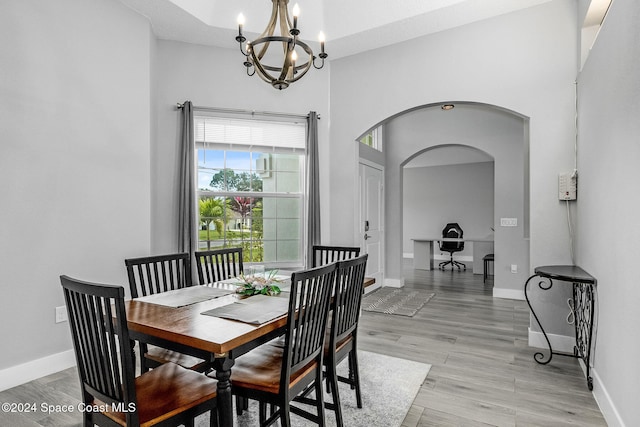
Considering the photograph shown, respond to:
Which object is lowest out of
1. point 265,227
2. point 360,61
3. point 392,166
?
point 265,227

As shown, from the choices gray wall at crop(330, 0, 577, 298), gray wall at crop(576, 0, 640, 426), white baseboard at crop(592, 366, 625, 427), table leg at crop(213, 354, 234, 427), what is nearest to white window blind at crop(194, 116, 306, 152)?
gray wall at crop(330, 0, 577, 298)

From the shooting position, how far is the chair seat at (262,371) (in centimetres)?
164

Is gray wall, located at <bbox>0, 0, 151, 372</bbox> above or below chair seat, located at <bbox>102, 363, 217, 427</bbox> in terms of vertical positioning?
above

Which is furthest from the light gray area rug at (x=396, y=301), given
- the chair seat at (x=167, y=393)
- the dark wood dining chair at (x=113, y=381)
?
the dark wood dining chair at (x=113, y=381)

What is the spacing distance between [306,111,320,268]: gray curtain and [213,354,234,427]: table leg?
2.80 meters

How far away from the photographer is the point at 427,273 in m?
7.70

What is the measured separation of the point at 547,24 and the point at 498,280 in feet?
11.8

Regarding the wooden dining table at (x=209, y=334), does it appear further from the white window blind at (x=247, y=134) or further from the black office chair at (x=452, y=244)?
the black office chair at (x=452, y=244)

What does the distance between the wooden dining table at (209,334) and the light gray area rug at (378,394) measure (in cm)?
79

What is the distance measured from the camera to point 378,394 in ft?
8.13

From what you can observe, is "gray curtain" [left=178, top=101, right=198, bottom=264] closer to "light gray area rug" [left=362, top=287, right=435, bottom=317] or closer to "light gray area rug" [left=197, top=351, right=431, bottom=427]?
"light gray area rug" [left=197, top=351, right=431, bottom=427]

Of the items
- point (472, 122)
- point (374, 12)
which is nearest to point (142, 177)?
point (374, 12)

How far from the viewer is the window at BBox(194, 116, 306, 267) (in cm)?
412

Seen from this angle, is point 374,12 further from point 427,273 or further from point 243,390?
point 427,273
